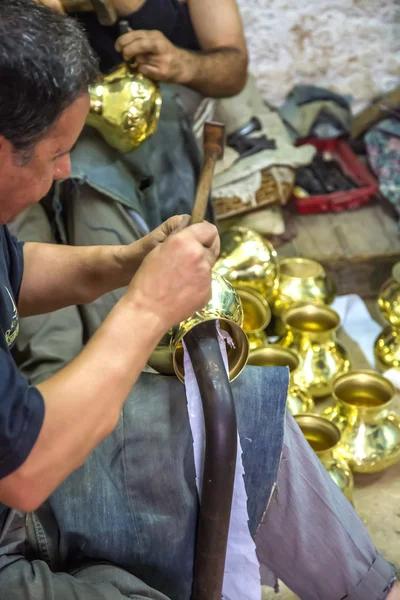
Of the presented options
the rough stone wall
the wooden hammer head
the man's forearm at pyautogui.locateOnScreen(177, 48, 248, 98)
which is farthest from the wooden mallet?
the rough stone wall

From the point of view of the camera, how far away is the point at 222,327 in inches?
54.6

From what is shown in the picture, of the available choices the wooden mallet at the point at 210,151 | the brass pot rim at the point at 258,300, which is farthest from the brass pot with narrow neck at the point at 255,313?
the wooden mallet at the point at 210,151

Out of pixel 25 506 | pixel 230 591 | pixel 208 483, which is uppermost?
pixel 25 506

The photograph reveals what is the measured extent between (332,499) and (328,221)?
70.9 inches

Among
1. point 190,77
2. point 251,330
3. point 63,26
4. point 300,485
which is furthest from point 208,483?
point 190,77

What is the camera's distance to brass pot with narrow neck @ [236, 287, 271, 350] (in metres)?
2.35

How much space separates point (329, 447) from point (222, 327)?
0.73m

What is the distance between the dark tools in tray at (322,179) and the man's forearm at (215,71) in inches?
29.2

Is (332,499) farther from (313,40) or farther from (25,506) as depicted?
(313,40)

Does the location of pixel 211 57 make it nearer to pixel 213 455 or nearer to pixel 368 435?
pixel 368 435

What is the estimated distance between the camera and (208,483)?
4.09 feet

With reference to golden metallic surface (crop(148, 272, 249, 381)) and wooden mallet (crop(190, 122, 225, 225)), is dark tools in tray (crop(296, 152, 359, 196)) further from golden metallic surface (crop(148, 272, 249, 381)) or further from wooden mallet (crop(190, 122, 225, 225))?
golden metallic surface (crop(148, 272, 249, 381))

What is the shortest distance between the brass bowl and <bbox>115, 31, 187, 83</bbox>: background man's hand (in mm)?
1065

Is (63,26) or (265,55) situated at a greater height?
(63,26)
